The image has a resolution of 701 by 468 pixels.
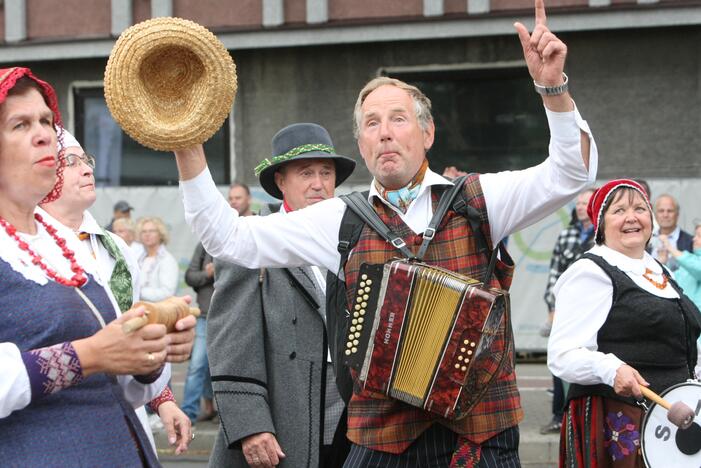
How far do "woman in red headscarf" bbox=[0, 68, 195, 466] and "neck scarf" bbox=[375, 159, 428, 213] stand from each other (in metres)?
1.24

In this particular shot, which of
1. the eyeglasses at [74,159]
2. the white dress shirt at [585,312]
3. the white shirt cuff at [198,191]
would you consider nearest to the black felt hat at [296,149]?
the eyeglasses at [74,159]

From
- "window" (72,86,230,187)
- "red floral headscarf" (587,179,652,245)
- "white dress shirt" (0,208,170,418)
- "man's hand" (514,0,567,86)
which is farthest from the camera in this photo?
"window" (72,86,230,187)

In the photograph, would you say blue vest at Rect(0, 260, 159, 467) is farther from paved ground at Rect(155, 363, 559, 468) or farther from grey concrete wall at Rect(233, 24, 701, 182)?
grey concrete wall at Rect(233, 24, 701, 182)

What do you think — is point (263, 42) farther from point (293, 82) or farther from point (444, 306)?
point (444, 306)

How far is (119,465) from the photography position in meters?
2.87

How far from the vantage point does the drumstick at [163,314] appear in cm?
267

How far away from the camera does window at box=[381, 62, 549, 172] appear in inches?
632

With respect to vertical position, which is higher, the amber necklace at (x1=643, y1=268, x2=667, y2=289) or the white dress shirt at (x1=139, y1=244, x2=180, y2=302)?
the amber necklace at (x1=643, y1=268, x2=667, y2=289)

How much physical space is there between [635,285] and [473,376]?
177cm

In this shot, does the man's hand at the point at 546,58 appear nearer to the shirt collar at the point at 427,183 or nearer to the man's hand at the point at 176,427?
the shirt collar at the point at 427,183

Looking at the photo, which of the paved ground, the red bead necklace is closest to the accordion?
the red bead necklace

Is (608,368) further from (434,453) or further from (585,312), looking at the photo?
(434,453)

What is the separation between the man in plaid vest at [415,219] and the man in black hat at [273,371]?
0.64 m

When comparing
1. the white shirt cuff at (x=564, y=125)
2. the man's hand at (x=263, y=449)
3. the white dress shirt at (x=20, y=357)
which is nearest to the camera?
the white dress shirt at (x=20, y=357)
